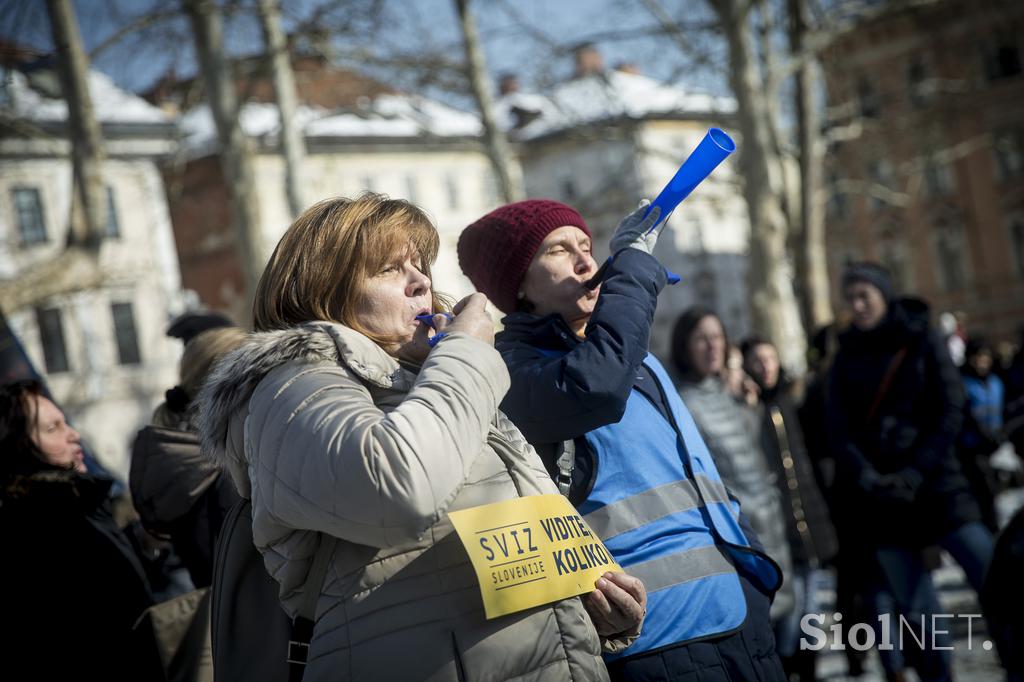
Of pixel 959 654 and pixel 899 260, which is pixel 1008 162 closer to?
pixel 899 260

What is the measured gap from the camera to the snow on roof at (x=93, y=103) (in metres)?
11.0

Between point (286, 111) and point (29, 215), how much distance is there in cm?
2197

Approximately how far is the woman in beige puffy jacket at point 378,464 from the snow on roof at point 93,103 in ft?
23.8

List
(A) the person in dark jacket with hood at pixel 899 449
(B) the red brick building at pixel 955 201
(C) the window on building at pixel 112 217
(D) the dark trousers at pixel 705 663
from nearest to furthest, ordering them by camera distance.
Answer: (D) the dark trousers at pixel 705 663 < (A) the person in dark jacket with hood at pixel 899 449 < (C) the window on building at pixel 112 217 < (B) the red brick building at pixel 955 201

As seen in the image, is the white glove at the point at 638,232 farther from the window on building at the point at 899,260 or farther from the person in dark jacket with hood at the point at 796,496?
the window on building at the point at 899,260

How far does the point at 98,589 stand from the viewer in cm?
352

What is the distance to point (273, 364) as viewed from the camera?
2.12 meters

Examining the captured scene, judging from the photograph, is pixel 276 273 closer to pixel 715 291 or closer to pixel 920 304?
pixel 920 304

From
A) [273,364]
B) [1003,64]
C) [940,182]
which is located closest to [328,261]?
[273,364]

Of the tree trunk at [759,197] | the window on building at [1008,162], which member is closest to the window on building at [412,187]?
the window on building at [1008,162]

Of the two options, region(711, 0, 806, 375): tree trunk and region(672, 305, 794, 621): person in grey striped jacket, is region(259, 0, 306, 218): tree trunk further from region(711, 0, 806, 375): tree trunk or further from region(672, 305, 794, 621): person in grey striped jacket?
region(672, 305, 794, 621): person in grey striped jacket

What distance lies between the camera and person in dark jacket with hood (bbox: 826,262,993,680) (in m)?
5.23

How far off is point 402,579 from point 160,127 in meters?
35.4

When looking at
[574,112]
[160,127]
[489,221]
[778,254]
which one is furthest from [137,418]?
[489,221]
